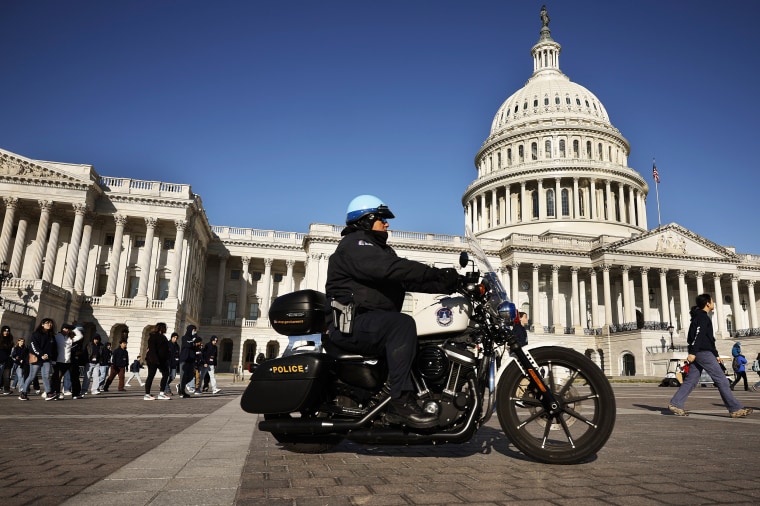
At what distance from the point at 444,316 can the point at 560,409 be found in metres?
1.24

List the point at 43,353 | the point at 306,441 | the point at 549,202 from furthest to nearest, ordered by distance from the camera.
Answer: the point at 549,202 < the point at 43,353 < the point at 306,441

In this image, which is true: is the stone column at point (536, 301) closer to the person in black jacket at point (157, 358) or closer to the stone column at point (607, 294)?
the stone column at point (607, 294)

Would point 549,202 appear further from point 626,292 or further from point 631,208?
point 626,292

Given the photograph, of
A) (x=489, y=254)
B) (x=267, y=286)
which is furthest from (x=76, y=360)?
(x=489, y=254)

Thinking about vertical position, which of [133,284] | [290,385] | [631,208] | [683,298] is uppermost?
[631,208]

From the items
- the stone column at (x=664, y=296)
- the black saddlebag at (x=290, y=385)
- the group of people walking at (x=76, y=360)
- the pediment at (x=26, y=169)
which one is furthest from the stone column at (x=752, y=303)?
the pediment at (x=26, y=169)

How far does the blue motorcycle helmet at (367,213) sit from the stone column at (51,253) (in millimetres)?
42594

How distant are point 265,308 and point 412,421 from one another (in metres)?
54.7

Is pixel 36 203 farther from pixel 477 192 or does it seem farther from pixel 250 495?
pixel 477 192

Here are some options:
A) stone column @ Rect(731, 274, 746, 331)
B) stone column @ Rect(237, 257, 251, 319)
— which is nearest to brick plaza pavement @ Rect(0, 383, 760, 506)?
stone column @ Rect(237, 257, 251, 319)

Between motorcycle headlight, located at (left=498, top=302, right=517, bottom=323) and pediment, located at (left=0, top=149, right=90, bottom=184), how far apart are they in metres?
43.9

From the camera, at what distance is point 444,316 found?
4.26 metres

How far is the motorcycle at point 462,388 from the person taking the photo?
→ 4141 millimetres

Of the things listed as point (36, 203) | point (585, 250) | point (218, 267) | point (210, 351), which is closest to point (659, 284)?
point (585, 250)
